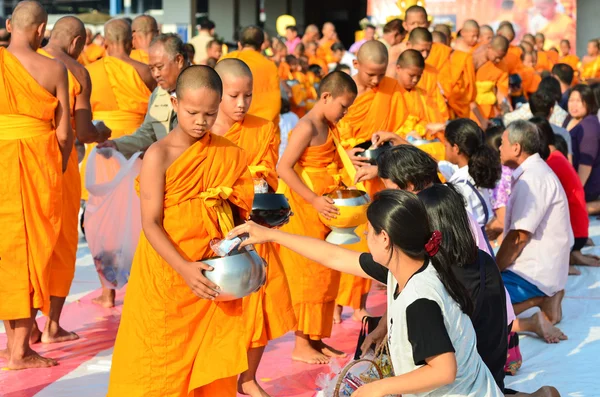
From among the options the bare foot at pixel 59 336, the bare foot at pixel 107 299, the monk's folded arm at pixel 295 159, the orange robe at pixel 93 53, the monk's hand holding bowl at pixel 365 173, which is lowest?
the bare foot at pixel 107 299

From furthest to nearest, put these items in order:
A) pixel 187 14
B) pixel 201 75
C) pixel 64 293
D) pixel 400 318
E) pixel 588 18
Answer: pixel 588 18 < pixel 187 14 < pixel 64 293 < pixel 201 75 < pixel 400 318

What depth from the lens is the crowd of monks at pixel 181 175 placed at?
3.45 m

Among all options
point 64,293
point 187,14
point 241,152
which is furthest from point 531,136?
point 187,14

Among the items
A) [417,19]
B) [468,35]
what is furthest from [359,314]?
[468,35]

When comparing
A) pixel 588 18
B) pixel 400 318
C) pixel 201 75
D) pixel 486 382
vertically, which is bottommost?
pixel 588 18

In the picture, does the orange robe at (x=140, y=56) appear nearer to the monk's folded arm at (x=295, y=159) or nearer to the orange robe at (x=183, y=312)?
the monk's folded arm at (x=295, y=159)

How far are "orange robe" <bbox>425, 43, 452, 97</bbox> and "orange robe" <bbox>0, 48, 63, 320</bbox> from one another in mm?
5216

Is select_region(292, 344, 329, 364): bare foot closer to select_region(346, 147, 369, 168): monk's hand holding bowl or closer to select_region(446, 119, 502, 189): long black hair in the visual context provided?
select_region(346, 147, 369, 168): monk's hand holding bowl

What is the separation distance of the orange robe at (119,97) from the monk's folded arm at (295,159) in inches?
78.1

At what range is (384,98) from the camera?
6.30 meters

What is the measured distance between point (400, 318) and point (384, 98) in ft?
12.3

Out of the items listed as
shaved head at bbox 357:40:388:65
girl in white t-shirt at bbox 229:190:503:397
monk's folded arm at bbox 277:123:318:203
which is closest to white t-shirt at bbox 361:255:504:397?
girl in white t-shirt at bbox 229:190:503:397

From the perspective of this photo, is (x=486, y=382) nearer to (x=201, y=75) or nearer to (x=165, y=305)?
(x=165, y=305)

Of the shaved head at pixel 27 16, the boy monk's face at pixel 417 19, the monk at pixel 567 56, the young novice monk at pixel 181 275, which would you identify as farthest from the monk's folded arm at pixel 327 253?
the monk at pixel 567 56
